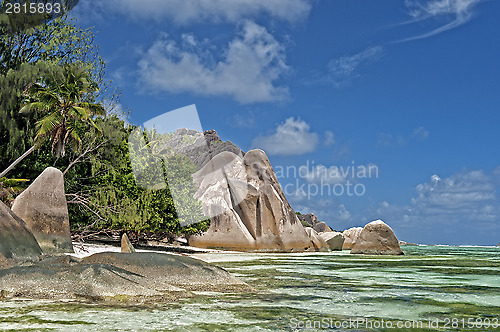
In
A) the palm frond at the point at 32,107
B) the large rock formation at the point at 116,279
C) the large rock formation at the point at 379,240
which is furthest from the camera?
the large rock formation at the point at 379,240

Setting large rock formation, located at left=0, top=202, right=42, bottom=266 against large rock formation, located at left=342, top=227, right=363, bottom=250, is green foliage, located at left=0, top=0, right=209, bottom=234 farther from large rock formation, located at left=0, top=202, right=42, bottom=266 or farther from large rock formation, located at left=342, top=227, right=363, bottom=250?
large rock formation, located at left=342, top=227, right=363, bottom=250

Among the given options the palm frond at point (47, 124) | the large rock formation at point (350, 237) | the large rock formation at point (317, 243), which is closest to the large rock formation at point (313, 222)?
the large rock formation at point (350, 237)

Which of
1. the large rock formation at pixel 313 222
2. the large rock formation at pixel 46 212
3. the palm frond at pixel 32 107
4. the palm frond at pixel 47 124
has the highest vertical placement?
the palm frond at pixel 32 107

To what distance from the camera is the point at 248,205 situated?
3250 centimetres

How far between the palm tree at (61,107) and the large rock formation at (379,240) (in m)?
15.3

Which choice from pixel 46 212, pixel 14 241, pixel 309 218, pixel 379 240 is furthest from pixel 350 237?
pixel 309 218

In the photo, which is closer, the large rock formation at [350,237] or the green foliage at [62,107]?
the green foliage at [62,107]

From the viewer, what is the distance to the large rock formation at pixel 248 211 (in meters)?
30.3

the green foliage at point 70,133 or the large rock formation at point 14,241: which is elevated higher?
the green foliage at point 70,133

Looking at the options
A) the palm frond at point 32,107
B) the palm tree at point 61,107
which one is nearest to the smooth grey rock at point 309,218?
the palm tree at point 61,107

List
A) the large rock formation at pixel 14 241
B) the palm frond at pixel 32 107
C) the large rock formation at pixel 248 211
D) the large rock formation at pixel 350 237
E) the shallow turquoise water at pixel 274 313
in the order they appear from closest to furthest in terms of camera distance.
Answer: the shallow turquoise water at pixel 274 313
the large rock formation at pixel 14 241
the palm frond at pixel 32 107
the large rock formation at pixel 248 211
the large rock formation at pixel 350 237

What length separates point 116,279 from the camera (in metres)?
5.60

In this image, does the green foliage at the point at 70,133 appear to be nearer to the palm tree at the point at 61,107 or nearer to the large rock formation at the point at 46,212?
the palm tree at the point at 61,107

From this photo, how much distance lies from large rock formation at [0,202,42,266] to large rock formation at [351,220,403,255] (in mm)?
18934
